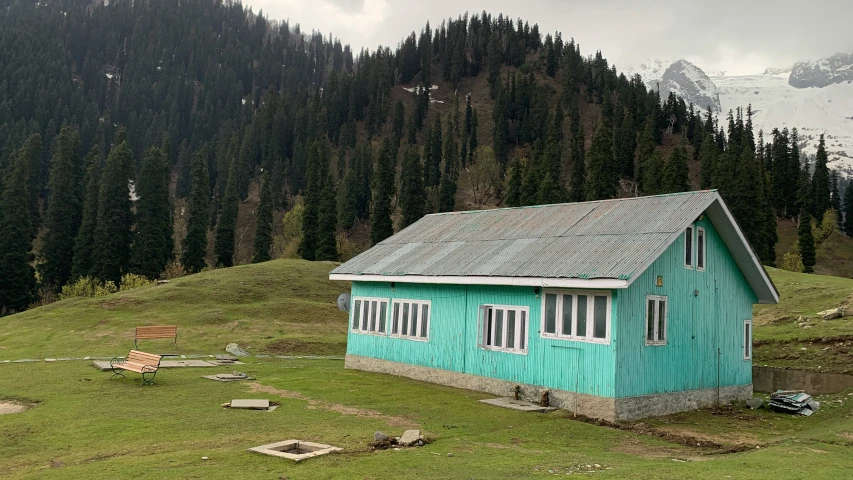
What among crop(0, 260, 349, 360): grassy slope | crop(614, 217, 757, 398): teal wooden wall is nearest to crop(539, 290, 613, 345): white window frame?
crop(614, 217, 757, 398): teal wooden wall

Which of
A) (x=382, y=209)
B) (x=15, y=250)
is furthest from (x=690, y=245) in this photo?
(x=15, y=250)

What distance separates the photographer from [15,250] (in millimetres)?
76188

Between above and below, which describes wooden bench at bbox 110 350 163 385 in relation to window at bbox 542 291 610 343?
below

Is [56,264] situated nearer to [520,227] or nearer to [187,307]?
[187,307]

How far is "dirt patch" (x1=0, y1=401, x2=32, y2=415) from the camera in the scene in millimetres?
18266

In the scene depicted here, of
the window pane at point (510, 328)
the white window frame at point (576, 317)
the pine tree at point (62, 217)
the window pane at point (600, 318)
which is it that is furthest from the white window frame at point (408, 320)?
the pine tree at point (62, 217)

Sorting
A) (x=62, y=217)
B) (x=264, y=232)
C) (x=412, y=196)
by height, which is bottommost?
(x=62, y=217)

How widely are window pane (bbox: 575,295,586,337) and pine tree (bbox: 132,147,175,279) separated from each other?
6782 cm

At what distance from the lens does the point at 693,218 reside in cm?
2219

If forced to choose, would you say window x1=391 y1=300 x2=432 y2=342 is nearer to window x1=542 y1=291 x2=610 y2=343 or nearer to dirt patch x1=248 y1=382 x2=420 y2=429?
window x1=542 y1=291 x2=610 y2=343

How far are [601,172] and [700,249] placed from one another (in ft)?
270

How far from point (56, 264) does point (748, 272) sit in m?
80.8

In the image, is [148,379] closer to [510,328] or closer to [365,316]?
[365,316]

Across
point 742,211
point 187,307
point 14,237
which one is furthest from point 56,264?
point 742,211
